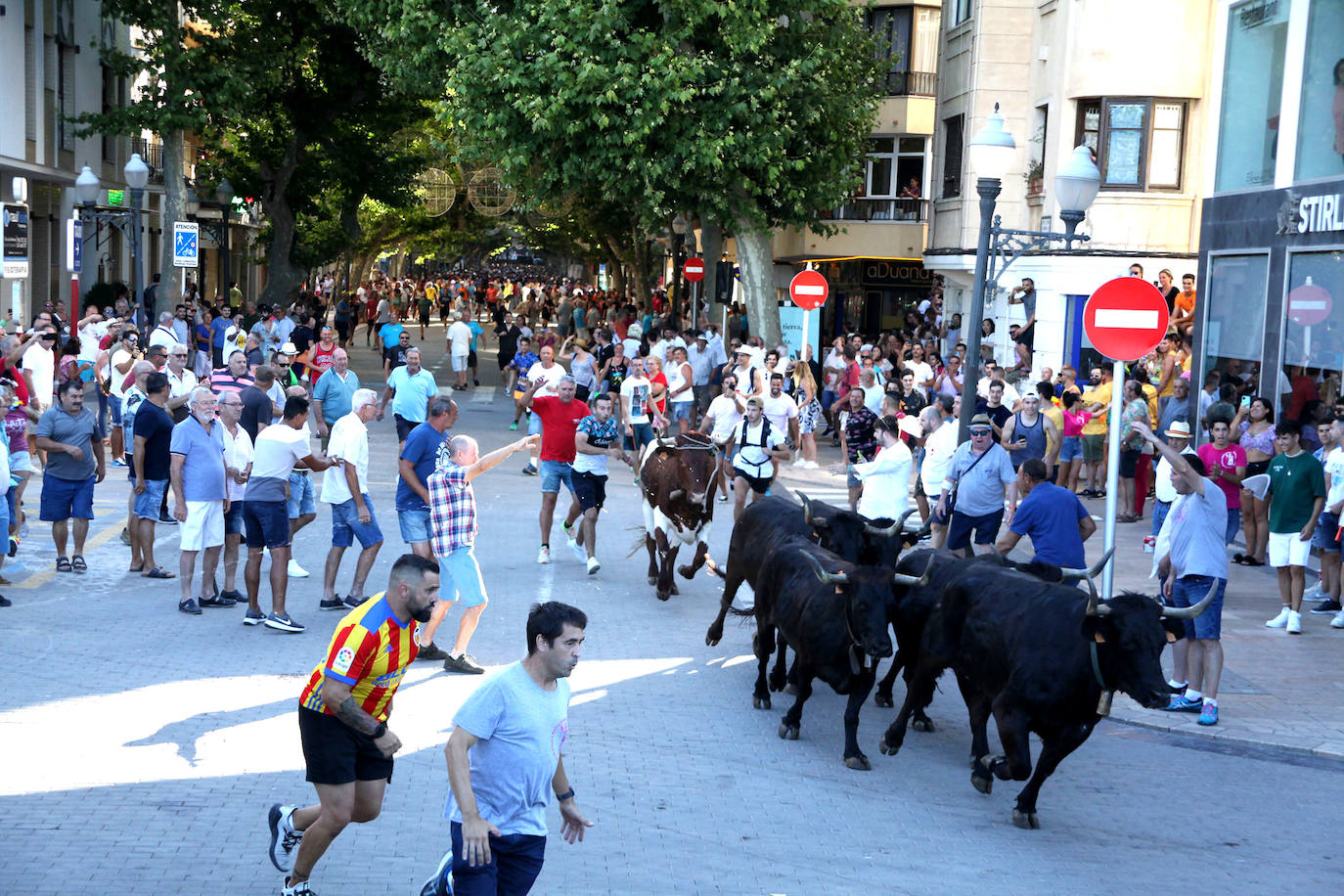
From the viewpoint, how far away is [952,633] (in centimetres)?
922

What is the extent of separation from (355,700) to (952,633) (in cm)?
425

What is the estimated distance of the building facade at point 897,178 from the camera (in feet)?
120

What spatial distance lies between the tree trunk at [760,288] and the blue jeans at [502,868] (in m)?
24.5

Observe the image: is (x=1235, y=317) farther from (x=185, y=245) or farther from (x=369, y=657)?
Result: (x=185, y=245)

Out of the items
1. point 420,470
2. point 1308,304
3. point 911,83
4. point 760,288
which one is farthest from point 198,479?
point 911,83

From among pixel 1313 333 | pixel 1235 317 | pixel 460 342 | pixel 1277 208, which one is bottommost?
pixel 460 342

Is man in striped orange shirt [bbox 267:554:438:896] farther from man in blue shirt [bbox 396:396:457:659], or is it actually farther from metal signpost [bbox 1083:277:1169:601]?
metal signpost [bbox 1083:277:1169:601]

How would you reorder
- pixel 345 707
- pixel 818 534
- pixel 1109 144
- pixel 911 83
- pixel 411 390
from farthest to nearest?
pixel 911 83, pixel 1109 144, pixel 411 390, pixel 818 534, pixel 345 707

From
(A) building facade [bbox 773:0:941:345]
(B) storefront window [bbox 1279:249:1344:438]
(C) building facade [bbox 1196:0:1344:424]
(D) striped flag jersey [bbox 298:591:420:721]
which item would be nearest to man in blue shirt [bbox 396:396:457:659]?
(D) striped flag jersey [bbox 298:591:420:721]

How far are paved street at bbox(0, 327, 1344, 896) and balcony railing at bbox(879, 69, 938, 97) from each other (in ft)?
84.7

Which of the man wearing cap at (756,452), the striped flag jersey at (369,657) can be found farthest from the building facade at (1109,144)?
the striped flag jersey at (369,657)

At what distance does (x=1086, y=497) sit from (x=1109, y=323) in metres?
9.33

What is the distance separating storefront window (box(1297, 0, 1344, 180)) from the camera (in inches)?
658

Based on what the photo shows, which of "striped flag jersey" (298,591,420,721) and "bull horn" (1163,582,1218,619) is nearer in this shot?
"striped flag jersey" (298,591,420,721)
